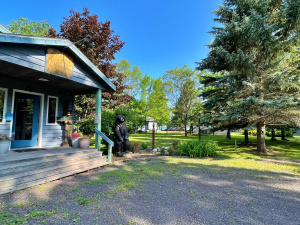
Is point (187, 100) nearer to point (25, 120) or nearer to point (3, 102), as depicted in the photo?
point (25, 120)

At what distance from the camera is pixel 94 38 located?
32.3ft

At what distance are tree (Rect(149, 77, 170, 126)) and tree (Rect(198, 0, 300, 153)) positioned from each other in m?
15.5

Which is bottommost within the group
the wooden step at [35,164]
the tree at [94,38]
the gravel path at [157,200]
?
the gravel path at [157,200]

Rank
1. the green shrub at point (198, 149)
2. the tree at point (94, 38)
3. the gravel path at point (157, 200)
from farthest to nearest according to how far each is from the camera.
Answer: the tree at point (94, 38) → the green shrub at point (198, 149) → the gravel path at point (157, 200)

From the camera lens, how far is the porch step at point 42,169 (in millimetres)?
3211

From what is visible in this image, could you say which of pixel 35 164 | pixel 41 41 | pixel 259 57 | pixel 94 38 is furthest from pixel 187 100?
pixel 35 164

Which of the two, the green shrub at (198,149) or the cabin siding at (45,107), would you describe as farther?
the green shrub at (198,149)

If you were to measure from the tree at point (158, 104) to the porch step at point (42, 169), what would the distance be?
19575 mm

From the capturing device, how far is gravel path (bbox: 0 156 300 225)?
234 cm

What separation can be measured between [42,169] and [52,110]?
337 cm

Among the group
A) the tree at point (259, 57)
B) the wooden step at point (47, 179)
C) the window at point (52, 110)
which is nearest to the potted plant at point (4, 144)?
the wooden step at point (47, 179)

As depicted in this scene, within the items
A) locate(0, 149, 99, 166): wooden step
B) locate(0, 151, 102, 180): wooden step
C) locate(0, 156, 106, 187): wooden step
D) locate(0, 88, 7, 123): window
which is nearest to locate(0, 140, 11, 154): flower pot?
locate(0, 149, 99, 166): wooden step

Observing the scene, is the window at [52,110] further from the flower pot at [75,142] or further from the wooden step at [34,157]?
the wooden step at [34,157]

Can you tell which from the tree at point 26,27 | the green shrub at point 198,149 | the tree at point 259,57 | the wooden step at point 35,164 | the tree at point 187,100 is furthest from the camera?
the tree at point 187,100
